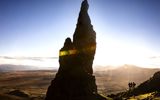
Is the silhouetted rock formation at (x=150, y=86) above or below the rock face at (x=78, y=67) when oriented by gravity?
below

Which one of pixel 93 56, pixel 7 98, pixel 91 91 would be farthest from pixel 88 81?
pixel 7 98

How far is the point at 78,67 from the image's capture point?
7762cm

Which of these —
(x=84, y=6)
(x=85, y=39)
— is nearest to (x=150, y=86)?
(x=85, y=39)

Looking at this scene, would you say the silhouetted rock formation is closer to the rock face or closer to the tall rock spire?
the tall rock spire

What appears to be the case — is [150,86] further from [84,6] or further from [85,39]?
[84,6]

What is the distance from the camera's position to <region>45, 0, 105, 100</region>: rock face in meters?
74.6

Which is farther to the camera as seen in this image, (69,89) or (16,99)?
(16,99)

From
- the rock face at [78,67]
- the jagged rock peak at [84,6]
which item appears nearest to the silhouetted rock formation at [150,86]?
the rock face at [78,67]

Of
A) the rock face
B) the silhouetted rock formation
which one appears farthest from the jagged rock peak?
the silhouetted rock formation

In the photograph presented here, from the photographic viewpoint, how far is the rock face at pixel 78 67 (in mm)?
74562

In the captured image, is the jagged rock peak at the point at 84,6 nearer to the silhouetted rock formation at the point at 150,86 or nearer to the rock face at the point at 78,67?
the rock face at the point at 78,67

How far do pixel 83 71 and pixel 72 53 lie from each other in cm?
744

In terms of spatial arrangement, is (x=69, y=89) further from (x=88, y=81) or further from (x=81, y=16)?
(x=81, y=16)

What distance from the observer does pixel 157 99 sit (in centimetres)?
8675
